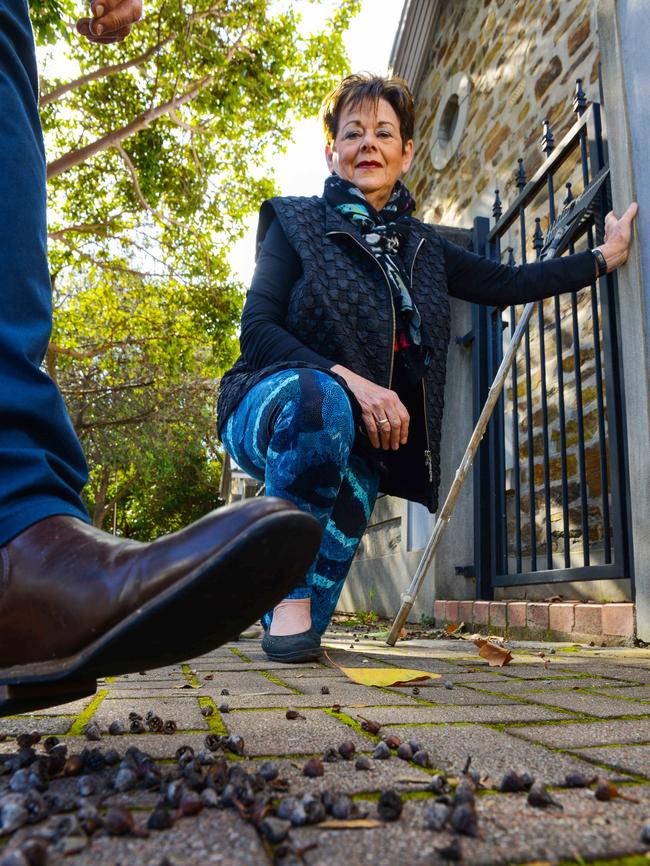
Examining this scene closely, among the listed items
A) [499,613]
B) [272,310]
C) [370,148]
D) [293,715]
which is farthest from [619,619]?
[370,148]

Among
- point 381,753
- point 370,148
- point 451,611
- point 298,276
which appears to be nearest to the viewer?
point 381,753

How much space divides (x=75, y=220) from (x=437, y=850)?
37.4ft

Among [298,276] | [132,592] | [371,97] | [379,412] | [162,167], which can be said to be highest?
[162,167]

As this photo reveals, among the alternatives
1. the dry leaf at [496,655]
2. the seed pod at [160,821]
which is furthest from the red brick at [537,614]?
the seed pod at [160,821]

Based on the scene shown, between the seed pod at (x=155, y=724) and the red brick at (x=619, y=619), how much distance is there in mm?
2148

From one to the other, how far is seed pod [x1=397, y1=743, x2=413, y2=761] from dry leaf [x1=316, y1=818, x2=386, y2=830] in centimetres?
31

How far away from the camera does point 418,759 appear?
3.53 feet

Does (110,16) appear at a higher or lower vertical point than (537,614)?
higher

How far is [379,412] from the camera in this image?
2453mm

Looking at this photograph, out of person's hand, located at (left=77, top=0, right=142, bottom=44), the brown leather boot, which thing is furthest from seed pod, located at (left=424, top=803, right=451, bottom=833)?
person's hand, located at (left=77, top=0, right=142, bottom=44)

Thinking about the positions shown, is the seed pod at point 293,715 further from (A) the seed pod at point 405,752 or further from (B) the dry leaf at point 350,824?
(B) the dry leaf at point 350,824

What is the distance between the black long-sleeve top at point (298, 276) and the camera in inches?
105

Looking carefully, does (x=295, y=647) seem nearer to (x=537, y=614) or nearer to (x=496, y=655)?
(x=496, y=655)

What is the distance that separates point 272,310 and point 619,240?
1.39 meters
